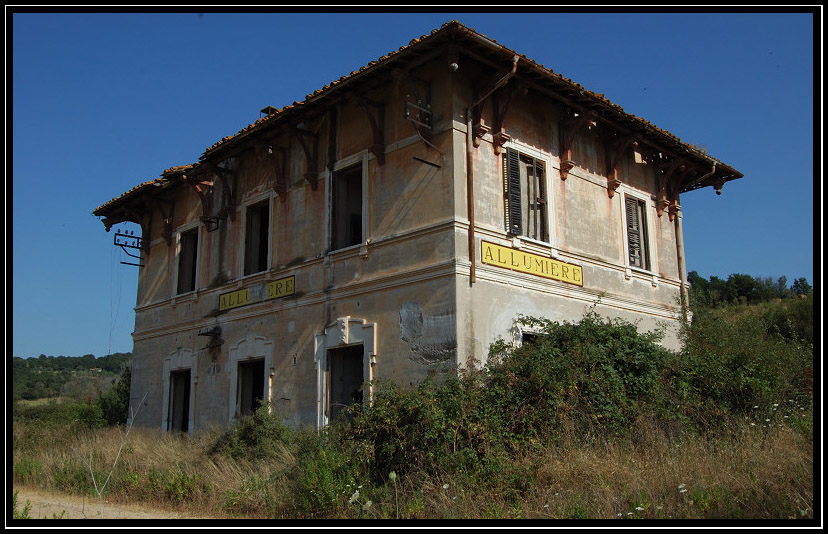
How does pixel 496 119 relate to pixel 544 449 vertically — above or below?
above

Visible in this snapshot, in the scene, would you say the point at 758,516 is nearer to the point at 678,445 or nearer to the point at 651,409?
the point at 678,445

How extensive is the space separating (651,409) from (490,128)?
5.55 meters

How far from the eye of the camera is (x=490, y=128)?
12.4m

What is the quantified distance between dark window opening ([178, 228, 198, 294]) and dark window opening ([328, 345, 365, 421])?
6.71 m

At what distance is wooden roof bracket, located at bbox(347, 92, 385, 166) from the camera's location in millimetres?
12680

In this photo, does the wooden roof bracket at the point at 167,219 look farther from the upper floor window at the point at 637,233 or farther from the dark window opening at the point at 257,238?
the upper floor window at the point at 637,233

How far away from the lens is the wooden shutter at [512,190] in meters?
12.3

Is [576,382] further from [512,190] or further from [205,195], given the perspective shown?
[205,195]

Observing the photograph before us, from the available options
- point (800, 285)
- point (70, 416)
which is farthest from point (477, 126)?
point (800, 285)

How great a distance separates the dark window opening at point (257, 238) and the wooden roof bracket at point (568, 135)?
21.7 ft

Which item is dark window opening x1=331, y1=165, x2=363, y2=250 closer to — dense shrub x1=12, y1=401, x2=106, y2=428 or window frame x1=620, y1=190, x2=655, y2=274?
window frame x1=620, y1=190, x2=655, y2=274

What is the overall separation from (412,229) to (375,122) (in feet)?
7.51

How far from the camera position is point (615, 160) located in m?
14.7

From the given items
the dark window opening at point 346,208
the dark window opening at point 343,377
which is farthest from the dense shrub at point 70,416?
the dark window opening at point 346,208
